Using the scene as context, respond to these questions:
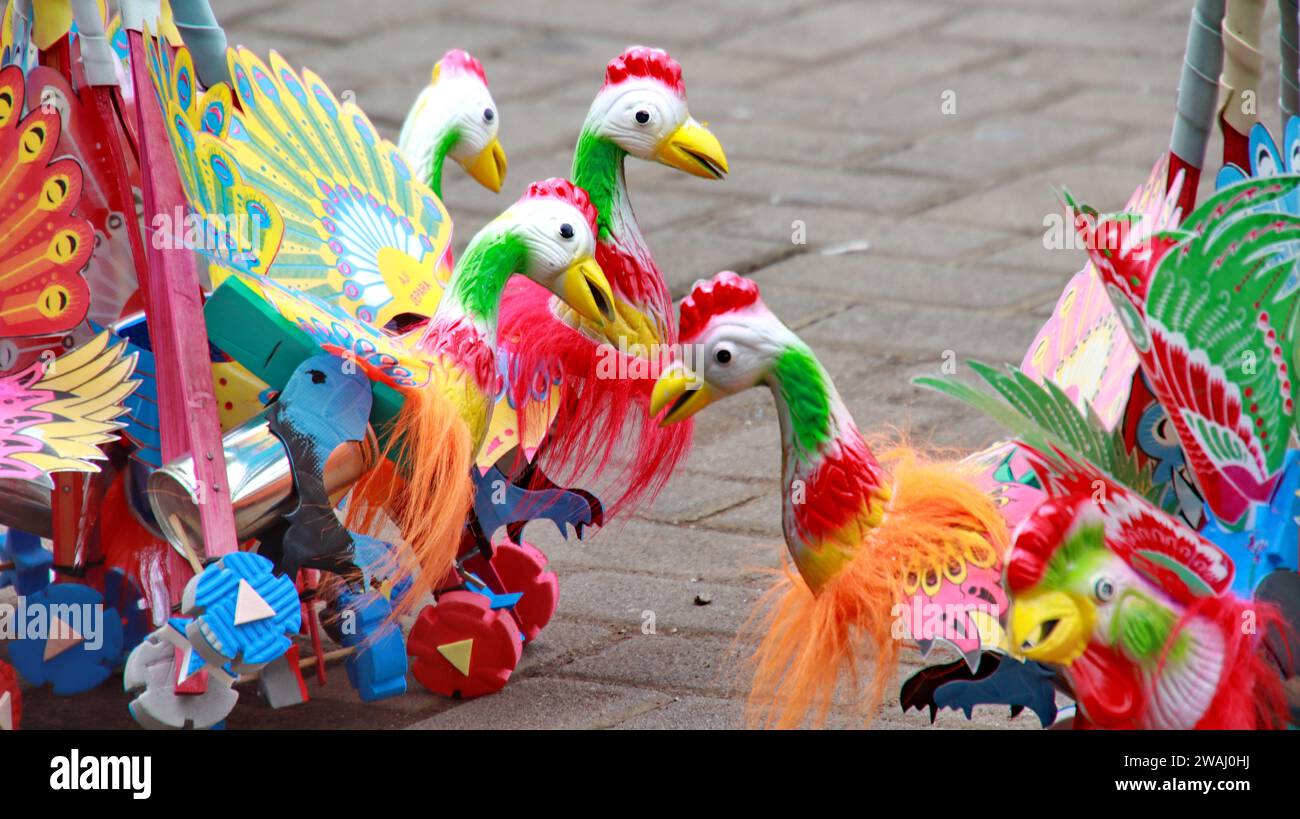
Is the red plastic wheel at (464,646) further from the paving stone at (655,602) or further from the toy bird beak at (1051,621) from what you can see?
the toy bird beak at (1051,621)

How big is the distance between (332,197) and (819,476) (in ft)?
2.63

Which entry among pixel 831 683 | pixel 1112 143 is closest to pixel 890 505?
pixel 831 683

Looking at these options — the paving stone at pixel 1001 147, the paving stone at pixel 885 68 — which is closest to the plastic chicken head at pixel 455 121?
the paving stone at pixel 1001 147

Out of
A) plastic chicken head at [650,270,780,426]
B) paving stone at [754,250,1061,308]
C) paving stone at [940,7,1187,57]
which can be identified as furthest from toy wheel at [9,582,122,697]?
paving stone at [940,7,1187,57]

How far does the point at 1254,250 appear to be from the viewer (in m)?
1.67

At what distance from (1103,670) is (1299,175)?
19.9 inches

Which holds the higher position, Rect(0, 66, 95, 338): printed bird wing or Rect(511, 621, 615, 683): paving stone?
Rect(0, 66, 95, 338): printed bird wing

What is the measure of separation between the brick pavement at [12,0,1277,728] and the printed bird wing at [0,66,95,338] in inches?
20.6

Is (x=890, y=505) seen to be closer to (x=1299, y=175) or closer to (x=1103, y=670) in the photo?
(x=1103, y=670)

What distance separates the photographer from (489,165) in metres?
2.52

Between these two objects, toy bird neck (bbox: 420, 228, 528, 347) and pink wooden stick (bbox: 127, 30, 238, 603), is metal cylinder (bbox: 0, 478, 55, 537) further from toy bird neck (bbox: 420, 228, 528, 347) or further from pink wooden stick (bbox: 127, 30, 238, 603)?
toy bird neck (bbox: 420, 228, 528, 347)

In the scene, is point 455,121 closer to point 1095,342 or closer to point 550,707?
point 550,707

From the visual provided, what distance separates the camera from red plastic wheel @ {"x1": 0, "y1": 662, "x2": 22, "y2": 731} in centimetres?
197

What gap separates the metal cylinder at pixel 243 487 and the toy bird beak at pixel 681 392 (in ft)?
1.27
